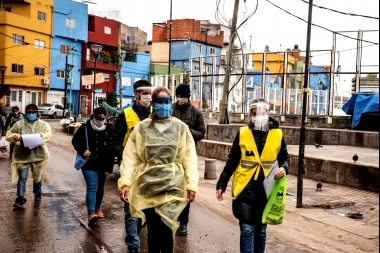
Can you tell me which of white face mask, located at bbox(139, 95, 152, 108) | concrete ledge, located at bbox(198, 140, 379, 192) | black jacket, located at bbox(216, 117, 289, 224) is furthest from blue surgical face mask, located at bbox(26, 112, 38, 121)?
concrete ledge, located at bbox(198, 140, 379, 192)

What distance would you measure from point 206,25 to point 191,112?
58.5m

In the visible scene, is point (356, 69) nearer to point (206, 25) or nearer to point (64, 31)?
point (64, 31)

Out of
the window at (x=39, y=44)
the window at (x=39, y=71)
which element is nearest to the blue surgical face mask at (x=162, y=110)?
the window at (x=39, y=71)

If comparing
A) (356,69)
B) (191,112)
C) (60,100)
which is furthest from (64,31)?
(191,112)

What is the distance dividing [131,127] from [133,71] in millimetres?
54005

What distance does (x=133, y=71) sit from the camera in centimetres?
5847

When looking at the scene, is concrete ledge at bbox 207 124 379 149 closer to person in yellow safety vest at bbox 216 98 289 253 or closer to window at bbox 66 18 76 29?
person in yellow safety vest at bbox 216 98 289 253

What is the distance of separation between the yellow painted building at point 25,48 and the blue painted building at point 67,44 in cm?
86

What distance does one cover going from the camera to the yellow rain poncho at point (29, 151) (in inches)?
305

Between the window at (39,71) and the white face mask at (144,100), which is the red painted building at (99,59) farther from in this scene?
the white face mask at (144,100)

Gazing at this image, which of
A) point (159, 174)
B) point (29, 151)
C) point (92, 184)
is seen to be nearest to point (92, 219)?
point (92, 184)

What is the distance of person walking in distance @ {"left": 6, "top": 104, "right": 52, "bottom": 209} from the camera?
7.66m

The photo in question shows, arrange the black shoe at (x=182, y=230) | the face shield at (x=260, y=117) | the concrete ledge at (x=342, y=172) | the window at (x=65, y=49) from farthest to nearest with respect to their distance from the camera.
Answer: the window at (x=65, y=49) → the concrete ledge at (x=342, y=172) → the black shoe at (x=182, y=230) → the face shield at (x=260, y=117)

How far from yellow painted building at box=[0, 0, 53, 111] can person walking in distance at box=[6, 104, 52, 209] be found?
4035 cm
